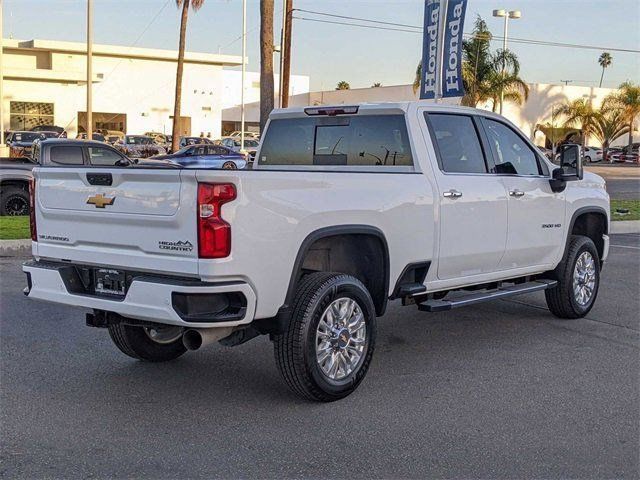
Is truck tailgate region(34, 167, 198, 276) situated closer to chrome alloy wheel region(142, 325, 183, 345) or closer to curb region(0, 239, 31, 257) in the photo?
chrome alloy wheel region(142, 325, 183, 345)

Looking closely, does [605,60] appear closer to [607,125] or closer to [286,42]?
[607,125]

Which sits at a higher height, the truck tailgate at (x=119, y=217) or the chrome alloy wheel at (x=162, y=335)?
the truck tailgate at (x=119, y=217)

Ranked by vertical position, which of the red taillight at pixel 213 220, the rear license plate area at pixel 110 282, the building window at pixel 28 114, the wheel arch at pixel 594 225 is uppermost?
the building window at pixel 28 114

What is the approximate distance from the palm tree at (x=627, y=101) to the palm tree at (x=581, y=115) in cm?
175

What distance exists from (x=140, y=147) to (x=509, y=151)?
1478 inches

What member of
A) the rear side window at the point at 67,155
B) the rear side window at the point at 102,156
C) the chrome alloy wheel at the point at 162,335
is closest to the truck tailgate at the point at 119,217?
the chrome alloy wheel at the point at 162,335

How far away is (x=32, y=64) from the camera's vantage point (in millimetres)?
62844

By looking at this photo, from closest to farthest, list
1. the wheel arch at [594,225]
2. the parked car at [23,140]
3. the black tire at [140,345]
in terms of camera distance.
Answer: the black tire at [140,345] → the wheel arch at [594,225] → the parked car at [23,140]

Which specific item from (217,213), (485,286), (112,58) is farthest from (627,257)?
Answer: (112,58)

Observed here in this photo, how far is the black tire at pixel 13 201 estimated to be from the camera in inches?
637

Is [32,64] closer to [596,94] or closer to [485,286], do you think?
[596,94]

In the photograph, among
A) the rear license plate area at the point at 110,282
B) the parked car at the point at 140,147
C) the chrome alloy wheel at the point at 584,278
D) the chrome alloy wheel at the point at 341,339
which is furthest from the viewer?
the parked car at the point at 140,147

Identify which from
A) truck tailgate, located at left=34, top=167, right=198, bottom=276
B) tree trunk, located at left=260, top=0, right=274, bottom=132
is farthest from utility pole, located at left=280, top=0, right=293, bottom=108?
truck tailgate, located at left=34, top=167, right=198, bottom=276

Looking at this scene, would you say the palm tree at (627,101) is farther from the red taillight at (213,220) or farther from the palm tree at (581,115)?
the red taillight at (213,220)
